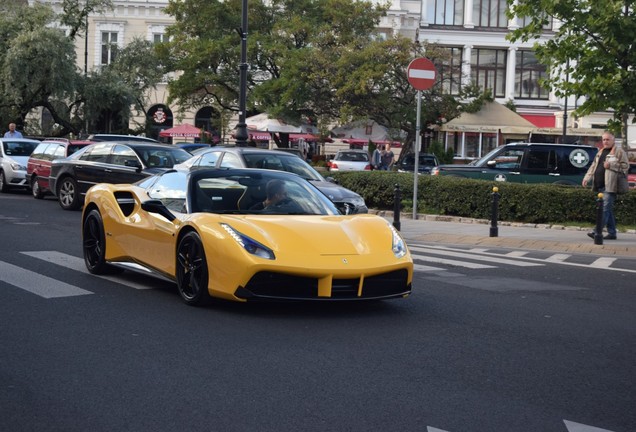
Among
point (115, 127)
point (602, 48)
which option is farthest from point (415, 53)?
point (602, 48)

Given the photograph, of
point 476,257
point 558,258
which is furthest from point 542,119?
point 476,257

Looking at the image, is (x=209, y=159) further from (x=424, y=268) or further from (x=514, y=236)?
(x=424, y=268)

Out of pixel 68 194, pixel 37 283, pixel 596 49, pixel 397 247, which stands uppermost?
pixel 596 49

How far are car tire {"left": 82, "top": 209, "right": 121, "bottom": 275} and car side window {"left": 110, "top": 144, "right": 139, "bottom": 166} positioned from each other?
9303mm

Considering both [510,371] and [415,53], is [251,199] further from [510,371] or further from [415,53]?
[415,53]

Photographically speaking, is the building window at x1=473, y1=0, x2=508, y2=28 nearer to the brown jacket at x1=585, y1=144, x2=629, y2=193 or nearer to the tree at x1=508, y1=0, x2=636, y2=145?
the tree at x1=508, y1=0, x2=636, y2=145

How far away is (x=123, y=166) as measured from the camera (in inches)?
781

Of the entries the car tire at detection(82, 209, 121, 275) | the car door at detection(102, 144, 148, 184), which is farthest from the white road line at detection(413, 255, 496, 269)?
the car door at detection(102, 144, 148, 184)

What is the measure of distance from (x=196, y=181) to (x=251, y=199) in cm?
58

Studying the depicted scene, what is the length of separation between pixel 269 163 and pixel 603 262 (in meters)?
6.18

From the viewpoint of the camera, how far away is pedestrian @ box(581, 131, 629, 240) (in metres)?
16.5

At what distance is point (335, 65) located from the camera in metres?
38.7

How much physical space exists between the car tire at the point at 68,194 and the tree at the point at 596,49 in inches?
426

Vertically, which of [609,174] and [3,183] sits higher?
[609,174]
